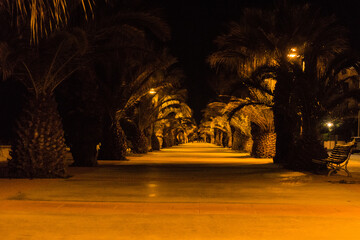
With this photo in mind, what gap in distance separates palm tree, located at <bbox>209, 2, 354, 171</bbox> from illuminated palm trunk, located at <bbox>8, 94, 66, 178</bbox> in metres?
9.69

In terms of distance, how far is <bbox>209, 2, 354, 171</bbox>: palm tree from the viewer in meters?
22.0

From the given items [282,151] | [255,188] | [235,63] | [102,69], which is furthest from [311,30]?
[102,69]

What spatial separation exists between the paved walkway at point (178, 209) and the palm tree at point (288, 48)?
6228mm

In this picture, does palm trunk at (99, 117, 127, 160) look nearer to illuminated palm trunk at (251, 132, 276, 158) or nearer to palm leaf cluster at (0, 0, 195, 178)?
palm leaf cluster at (0, 0, 195, 178)

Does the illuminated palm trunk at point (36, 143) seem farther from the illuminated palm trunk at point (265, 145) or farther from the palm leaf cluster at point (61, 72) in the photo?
the illuminated palm trunk at point (265, 145)

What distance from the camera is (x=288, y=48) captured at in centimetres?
2291

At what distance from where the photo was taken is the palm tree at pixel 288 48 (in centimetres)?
2198

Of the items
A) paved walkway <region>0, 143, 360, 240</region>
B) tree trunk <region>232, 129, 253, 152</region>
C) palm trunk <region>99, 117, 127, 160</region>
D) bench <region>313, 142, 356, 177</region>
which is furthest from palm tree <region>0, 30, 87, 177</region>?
tree trunk <region>232, 129, 253, 152</region>

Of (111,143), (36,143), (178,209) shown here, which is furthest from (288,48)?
(178,209)

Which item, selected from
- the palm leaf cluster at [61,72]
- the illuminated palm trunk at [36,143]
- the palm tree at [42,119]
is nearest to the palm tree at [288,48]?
the palm leaf cluster at [61,72]

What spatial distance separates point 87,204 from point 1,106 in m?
22.1

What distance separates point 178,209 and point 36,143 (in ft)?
26.9

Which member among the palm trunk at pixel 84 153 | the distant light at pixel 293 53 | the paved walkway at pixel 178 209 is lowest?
the paved walkway at pixel 178 209

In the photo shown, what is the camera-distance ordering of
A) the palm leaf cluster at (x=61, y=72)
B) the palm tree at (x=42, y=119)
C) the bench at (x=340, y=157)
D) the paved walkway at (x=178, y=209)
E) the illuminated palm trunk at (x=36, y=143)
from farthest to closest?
the illuminated palm trunk at (x=36, y=143), the bench at (x=340, y=157), the palm tree at (x=42, y=119), the palm leaf cluster at (x=61, y=72), the paved walkway at (x=178, y=209)
